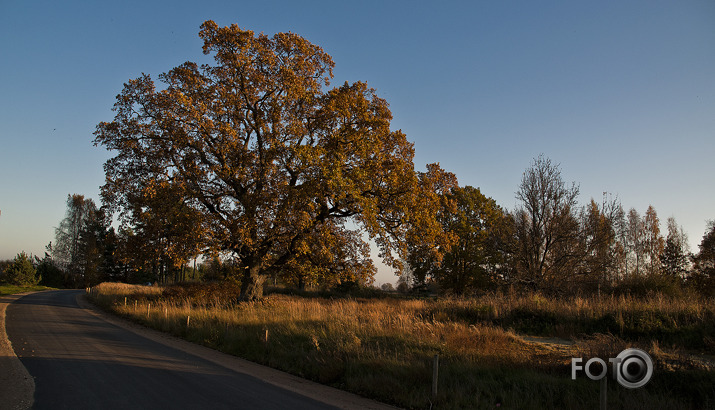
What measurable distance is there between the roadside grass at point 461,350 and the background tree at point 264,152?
12.8 ft

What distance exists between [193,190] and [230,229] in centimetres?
Result: 256

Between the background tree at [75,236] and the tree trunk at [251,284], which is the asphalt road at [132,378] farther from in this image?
the background tree at [75,236]

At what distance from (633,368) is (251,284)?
16561 mm

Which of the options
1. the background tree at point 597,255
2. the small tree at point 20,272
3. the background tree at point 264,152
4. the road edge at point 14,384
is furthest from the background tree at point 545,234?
the small tree at point 20,272

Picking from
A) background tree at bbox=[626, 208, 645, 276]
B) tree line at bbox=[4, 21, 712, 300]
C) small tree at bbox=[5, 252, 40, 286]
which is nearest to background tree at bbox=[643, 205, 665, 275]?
background tree at bbox=[626, 208, 645, 276]

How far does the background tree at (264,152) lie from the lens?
16516 mm

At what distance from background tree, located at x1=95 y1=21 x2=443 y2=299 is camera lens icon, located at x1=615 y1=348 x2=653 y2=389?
31.9 ft

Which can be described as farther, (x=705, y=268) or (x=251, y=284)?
(x=705, y=268)

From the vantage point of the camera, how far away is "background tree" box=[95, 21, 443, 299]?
54.2 ft

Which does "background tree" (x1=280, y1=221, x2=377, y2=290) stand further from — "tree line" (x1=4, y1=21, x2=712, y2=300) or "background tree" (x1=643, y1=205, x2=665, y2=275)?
"background tree" (x1=643, y1=205, x2=665, y2=275)

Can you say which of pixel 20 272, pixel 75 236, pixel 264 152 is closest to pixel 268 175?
pixel 264 152

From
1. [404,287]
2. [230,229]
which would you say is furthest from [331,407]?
[404,287]

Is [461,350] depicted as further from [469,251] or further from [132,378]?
[469,251]

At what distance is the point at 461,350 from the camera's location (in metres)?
9.42
